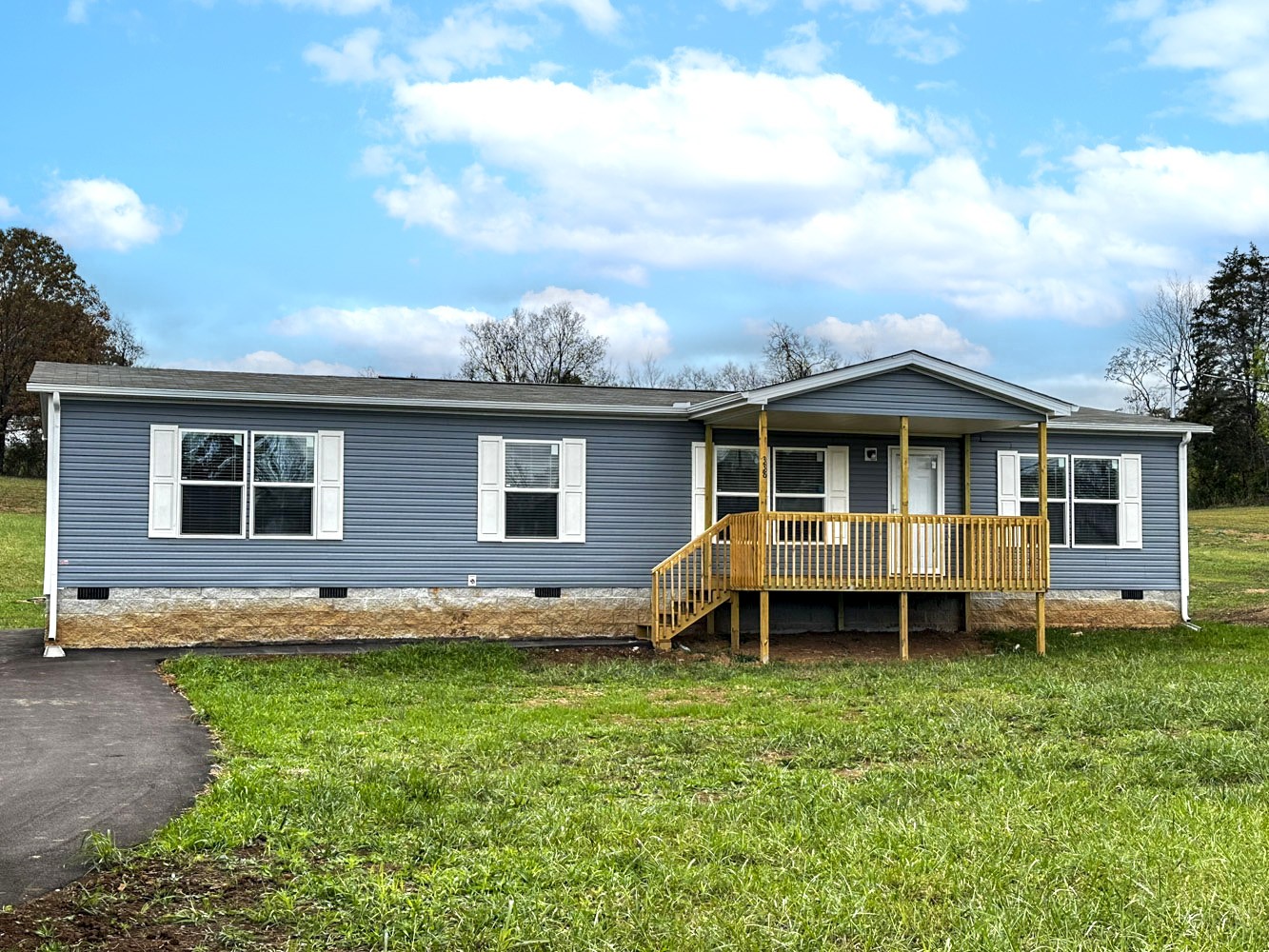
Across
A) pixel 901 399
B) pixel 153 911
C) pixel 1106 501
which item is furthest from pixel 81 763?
pixel 1106 501

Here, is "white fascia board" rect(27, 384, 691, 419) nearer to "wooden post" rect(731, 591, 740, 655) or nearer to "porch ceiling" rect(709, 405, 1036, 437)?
"porch ceiling" rect(709, 405, 1036, 437)

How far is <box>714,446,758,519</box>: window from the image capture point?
685 inches

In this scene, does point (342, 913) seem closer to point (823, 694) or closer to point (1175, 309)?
point (823, 694)

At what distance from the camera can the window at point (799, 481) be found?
17625mm

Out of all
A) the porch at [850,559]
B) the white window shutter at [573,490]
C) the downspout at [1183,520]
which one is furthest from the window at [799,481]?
the downspout at [1183,520]

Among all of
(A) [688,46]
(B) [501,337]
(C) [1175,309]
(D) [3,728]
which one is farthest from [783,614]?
(C) [1175,309]

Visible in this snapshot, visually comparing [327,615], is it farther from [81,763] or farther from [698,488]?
[81,763]

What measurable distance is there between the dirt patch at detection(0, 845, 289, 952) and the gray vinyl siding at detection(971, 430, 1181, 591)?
14.5 m

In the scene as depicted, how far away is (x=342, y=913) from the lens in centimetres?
501

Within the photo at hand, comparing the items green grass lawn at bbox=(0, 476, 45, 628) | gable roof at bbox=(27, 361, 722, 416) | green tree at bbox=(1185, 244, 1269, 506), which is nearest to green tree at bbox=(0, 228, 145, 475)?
green grass lawn at bbox=(0, 476, 45, 628)

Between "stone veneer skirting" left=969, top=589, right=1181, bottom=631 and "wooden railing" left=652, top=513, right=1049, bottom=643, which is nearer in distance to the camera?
"wooden railing" left=652, top=513, right=1049, bottom=643

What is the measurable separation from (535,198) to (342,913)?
21.9m

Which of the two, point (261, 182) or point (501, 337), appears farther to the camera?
point (501, 337)

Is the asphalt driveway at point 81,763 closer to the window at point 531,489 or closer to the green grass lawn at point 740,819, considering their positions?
the green grass lawn at point 740,819
